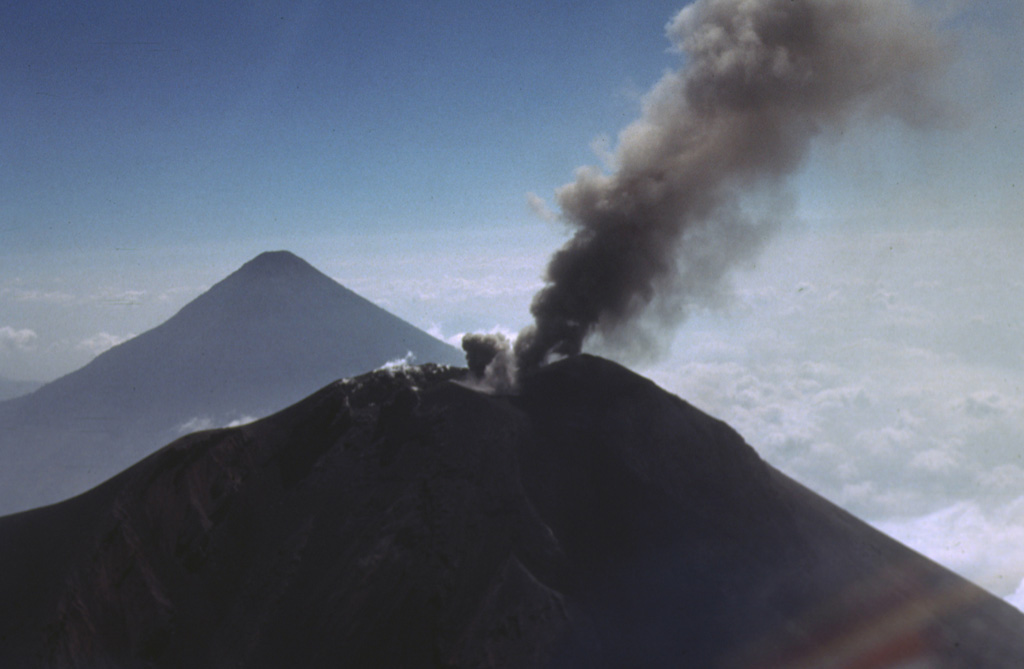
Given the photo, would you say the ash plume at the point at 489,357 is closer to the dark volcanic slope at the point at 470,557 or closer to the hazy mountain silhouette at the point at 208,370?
the dark volcanic slope at the point at 470,557

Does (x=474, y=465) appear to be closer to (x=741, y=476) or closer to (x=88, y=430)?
(x=741, y=476)

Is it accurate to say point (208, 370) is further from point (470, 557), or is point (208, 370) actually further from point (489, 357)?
point (470, 557)

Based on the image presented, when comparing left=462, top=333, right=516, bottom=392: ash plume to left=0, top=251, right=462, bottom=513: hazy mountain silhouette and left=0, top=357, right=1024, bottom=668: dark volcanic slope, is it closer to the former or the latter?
left=0, top=357, right=1024, bottom=668: dark volcanic slope

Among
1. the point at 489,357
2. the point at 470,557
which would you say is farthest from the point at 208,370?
the point at 470,557

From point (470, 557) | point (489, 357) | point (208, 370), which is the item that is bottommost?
point (470, 557)

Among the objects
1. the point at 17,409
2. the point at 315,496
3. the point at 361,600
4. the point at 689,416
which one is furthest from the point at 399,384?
the point at 17,409

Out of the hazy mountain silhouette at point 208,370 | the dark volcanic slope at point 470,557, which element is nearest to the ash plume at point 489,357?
the dark volcanic slope at point 470,557
